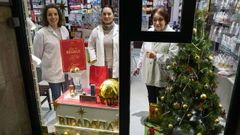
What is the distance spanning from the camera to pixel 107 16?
1.90 meters

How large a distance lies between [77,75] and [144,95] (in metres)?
1.43

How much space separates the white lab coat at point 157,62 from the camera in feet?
6.53

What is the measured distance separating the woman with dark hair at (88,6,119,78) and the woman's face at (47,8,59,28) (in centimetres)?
37

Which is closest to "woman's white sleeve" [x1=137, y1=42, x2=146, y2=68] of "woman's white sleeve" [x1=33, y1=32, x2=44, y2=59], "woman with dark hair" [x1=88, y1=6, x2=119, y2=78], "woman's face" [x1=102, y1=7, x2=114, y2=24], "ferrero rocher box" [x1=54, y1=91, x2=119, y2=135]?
"woman with dark hair" [x1=88, y1=6, x2=119, y2=78]

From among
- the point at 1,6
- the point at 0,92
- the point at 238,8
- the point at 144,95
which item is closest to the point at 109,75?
the point at 0,92

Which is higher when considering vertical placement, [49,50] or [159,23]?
[159,23]

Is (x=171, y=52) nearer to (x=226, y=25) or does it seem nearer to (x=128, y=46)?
(x=128, y=46)

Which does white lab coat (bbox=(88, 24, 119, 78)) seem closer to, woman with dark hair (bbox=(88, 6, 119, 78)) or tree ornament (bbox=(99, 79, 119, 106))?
woman with dark hair (bbox=(88, 6, 119, 78))

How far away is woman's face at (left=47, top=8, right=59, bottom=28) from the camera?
1927 mm

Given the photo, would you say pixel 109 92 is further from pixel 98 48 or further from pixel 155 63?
pixel 155 63

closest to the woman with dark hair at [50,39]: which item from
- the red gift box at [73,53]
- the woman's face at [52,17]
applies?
the woman's face at [52,17]

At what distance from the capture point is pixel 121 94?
5.18 ft

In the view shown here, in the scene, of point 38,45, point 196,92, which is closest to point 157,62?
point 196,92

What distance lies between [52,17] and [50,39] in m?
0.22
